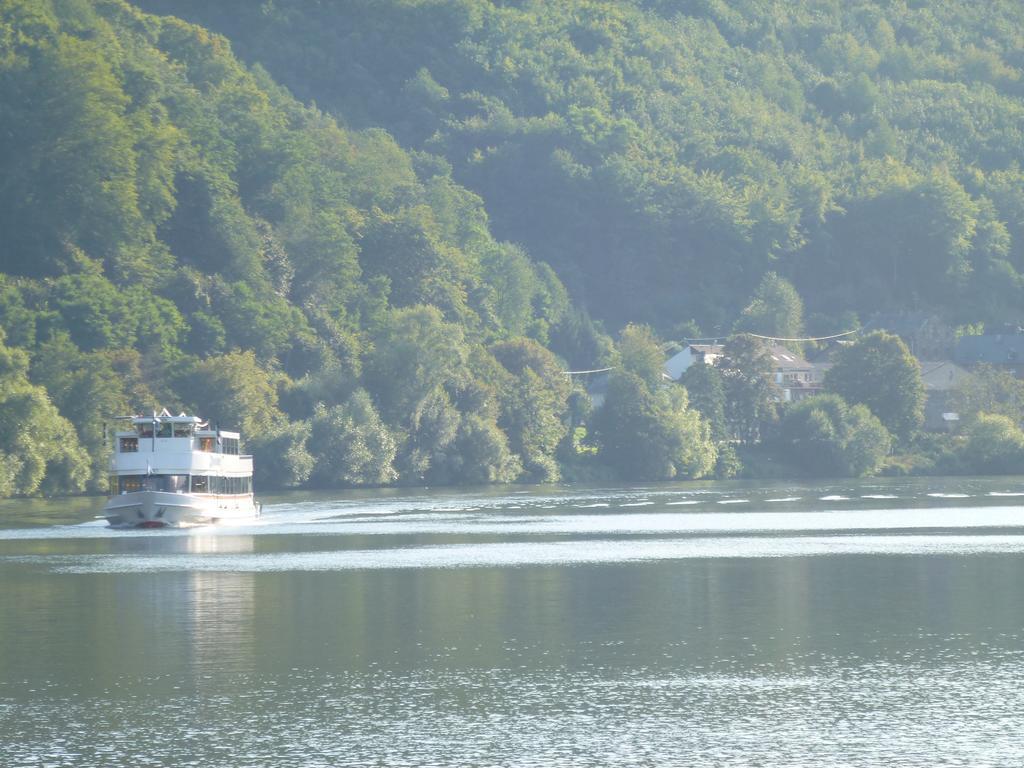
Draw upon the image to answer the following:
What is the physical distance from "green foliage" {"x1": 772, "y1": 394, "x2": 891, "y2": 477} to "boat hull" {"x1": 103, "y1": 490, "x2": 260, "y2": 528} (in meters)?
85.4

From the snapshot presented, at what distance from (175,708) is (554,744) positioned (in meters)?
9.24

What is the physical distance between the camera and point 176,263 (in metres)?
170

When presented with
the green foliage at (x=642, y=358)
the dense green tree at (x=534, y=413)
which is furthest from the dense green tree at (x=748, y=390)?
the dense green tree at (x=534, y=413)

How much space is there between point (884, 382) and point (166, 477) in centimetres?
10338

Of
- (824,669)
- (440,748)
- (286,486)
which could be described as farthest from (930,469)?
(440,748)

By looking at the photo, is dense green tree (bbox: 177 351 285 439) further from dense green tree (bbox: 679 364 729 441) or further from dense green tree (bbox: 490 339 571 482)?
dense green tree (bbox: 679 364 729 441)

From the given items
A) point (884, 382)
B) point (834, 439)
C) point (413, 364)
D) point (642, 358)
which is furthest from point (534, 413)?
point (884, 382)

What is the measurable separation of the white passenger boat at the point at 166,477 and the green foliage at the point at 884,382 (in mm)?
97232

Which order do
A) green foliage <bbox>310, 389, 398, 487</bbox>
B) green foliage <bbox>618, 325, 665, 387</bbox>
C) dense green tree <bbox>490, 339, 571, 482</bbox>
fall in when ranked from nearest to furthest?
green foliage <bbox>310, 389, 398, 487</bbox> → dense green tree <bbox>490, 339, 571, 482</bbox> → green foliage <bbox>618, 325, 665, 387</bbox>

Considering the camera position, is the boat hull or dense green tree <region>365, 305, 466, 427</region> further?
dense green tree <region>365, 305, 466, 427</region>

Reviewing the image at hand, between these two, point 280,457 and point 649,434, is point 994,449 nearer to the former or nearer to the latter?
point 649,434

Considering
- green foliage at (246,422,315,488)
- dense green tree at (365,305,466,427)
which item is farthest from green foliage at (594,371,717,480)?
green foliage at (246,422,315,488)

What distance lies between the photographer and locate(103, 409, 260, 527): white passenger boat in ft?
320

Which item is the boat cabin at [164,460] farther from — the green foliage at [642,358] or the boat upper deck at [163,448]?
the green foliage at [642,358]
